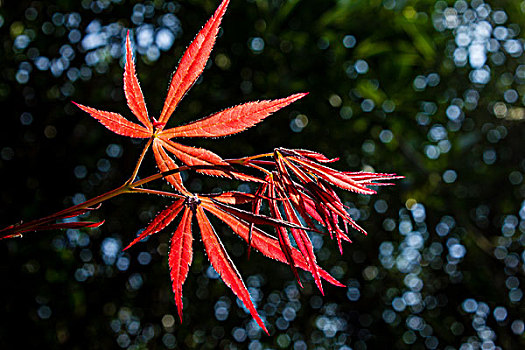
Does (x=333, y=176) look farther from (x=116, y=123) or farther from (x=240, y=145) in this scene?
(x=240, y=145)

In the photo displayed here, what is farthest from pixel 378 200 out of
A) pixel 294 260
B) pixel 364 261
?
pixel 294 260

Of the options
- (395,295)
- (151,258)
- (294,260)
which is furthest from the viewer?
(395,295)

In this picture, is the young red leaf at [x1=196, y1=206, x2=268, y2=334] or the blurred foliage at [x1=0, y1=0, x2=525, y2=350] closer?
the young red leaf at [x1=196, y1=206, x2=268, y2=334]

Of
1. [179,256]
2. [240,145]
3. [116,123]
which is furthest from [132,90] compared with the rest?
[240,145]

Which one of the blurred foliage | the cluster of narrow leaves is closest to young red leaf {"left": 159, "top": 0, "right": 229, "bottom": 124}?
the cluster of narrow leaves

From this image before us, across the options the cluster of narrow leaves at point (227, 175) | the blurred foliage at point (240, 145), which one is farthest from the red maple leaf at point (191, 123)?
the blurred foliage at point (240, 145)

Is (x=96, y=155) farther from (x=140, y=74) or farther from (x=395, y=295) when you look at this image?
(x=395, y=295)

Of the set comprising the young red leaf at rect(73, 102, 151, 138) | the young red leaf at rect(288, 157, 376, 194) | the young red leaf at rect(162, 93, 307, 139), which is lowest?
the young red leaf at rect(288, 157, 376, 194)

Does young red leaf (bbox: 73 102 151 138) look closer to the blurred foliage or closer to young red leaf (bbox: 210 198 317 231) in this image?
young red leaf (bbox: 210 198 317 231)
